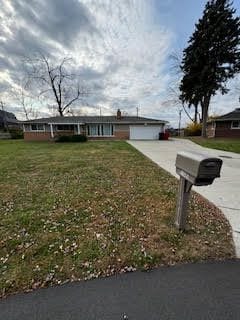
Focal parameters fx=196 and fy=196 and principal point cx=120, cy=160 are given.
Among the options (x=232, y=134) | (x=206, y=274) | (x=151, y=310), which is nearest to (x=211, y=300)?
(x=206, y=274)

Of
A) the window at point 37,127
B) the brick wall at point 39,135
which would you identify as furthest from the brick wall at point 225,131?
the window at point 37,127

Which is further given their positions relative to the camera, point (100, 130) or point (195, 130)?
point (195, 130)

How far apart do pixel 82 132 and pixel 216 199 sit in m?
23.4

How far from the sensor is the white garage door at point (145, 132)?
25.3 m

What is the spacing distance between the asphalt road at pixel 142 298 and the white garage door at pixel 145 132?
77.4ft

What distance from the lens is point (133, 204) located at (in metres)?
4.20

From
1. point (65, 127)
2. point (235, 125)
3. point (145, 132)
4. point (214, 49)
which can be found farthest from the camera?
point (235, 125)

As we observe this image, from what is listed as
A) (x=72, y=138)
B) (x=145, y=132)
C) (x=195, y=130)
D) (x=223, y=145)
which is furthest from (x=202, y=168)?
(x=195, y=130)

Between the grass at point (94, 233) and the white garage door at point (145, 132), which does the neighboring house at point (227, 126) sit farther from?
the grass at point (94, 233)

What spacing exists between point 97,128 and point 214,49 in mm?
16269

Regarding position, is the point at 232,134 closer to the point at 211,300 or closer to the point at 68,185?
the point at 68,185

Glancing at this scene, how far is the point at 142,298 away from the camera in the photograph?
6.20 ft

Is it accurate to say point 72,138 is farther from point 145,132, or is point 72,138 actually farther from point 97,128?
point 145,132

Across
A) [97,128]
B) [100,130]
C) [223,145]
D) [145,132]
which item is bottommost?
[223,145]
